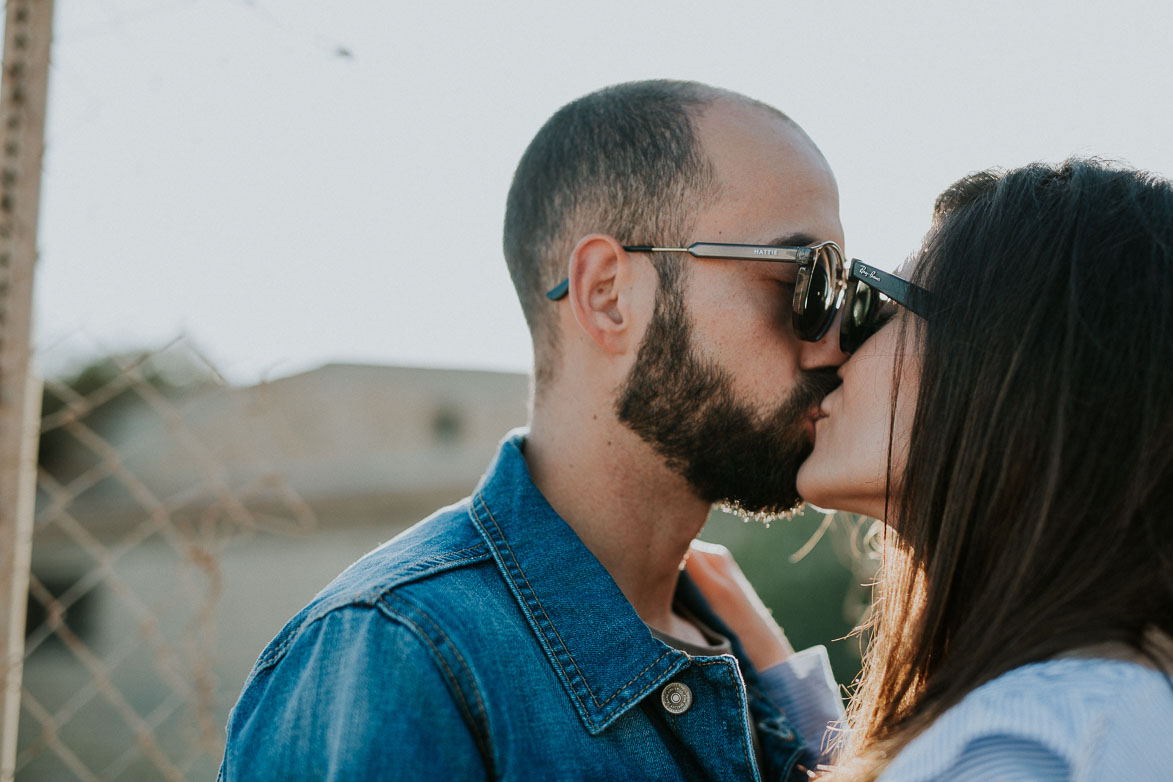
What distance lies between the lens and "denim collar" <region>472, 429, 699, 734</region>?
1692mm

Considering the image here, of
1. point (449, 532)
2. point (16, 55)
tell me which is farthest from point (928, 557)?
point (16, 55)

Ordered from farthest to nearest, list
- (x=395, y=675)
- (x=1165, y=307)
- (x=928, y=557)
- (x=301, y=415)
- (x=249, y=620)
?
(x=301, y=415)
(x=249, y=620)
(x=928, y=557)
(x=1165, y=307)
(x=395, y=675)

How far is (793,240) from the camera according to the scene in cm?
225

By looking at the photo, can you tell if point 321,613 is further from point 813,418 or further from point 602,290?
point 813,418

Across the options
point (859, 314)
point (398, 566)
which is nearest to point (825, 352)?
point (859, 314)

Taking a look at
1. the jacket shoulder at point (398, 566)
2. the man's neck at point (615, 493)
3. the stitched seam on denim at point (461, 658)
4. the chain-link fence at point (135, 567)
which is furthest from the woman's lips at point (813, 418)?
the chain-link fence at point (135, 567)

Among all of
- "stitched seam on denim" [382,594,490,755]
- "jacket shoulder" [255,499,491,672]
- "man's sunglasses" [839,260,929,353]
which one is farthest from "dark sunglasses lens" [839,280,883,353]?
"stitched seam on denim" [382,594,490,755]

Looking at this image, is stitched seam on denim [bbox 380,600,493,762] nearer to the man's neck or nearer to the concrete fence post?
the man's neck

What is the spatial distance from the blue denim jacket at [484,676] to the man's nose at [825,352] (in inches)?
30.4

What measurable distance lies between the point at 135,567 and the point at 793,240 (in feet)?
57.1

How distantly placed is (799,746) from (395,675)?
46.3 inches

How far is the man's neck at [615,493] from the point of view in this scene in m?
2.24

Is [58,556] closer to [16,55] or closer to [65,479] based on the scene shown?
[65,479]

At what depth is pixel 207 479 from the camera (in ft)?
7.77
